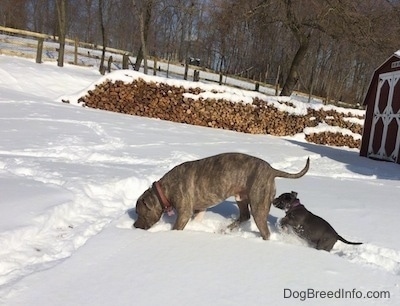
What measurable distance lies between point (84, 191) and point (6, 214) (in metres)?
1.42

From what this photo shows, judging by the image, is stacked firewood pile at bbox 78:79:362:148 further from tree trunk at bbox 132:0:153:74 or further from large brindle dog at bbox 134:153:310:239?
large brindle dog at bbox 134:153:310:239

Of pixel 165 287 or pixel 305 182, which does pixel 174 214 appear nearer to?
pixel 165 287

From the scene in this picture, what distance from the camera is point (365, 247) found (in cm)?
428

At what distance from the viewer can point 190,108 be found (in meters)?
18.0

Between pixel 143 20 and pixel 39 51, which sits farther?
pixel 143 20

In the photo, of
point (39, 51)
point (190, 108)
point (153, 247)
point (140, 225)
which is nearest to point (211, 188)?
point (140, 225)

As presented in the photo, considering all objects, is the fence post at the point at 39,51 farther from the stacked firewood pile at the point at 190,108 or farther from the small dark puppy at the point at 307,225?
the small dark puppy at the point at 307,225

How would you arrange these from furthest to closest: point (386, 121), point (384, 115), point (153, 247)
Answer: point (384, 115) < point (386, 121) < point (153, 247)

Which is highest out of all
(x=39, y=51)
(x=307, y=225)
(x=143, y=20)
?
(x=143, y=20)

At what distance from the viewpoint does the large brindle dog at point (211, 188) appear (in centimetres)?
434

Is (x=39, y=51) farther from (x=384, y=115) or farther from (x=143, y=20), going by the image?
(x=384, y=115)

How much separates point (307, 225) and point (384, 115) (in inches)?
452

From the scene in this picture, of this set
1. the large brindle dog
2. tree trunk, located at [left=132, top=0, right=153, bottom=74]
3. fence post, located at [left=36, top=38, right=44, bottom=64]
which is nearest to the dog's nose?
the large brindle dog

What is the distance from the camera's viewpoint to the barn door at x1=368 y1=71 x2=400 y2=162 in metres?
13.5
